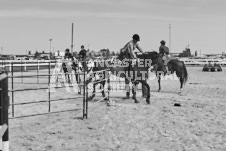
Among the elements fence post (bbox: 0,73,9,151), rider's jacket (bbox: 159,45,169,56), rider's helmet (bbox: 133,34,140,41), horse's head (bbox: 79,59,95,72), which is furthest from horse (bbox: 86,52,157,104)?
fence post (bbox: 0,73,9,151)

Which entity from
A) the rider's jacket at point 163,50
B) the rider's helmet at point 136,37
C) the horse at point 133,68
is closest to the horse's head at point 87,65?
the horse at point 133,68

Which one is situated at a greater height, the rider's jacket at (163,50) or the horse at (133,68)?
the rider's jacket at (163,50)

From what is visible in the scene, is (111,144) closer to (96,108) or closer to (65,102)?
(96,108)

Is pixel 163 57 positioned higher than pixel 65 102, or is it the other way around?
pixel 163 57

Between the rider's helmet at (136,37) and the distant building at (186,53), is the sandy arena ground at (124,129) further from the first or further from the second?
the distant building at (186,53)

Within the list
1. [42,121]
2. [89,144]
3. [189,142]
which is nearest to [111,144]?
[89,144]

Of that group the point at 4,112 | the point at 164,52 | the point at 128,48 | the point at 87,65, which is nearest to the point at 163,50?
the point at 164,52

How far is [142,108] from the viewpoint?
9.79m

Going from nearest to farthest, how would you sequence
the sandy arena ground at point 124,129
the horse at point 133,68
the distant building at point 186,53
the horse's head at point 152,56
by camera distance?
the sandy arena ground at point 124,129 → the horse at point 133,68 → the horse's head at point 152,56 → the distant building at point 186,53

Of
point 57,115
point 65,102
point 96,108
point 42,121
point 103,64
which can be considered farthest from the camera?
point 103,64

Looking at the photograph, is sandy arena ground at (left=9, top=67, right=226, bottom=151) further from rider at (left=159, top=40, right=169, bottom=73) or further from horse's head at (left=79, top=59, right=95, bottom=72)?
rider at (left=159, top=40, right=169, bottom=73)

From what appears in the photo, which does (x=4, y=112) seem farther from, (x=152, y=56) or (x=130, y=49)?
(x=152, y=56)

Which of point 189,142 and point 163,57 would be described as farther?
point 163,57

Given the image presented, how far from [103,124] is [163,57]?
7.98 meters
